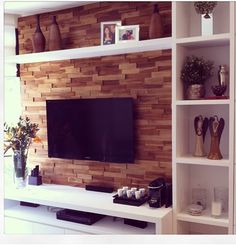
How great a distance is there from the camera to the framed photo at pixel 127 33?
2.66m

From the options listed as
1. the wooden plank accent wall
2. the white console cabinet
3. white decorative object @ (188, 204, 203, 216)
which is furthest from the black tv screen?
white decorative object @ (188, 204, 203, 216)

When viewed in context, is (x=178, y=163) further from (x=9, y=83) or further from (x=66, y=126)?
(x=9, y=83)

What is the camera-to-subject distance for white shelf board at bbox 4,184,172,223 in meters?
2.30

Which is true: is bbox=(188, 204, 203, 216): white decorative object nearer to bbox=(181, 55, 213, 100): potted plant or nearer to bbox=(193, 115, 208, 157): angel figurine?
bbox=(193, 115, 208, 157): angel figurine

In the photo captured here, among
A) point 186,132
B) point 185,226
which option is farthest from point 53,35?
point 185,226

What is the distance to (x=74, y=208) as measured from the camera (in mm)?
2568

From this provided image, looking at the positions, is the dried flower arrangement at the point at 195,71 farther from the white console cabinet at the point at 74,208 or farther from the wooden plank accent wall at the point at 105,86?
the white console cabinet at the point at 74,208

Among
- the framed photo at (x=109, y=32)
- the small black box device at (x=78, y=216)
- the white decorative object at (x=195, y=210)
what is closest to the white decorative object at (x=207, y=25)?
the framed photo at (x=109, y=32)

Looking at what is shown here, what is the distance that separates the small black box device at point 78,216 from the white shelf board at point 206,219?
686mm

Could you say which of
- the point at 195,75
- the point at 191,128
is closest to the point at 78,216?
the point at 191,128

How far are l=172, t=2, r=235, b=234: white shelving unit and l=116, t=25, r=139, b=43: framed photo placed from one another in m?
0.43

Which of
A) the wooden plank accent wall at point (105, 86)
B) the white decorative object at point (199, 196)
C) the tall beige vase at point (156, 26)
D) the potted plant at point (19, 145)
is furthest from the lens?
the potted plant at point (19, 145)

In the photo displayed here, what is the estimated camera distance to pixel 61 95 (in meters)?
3.10

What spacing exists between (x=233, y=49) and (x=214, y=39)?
15 centimetres
